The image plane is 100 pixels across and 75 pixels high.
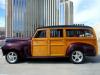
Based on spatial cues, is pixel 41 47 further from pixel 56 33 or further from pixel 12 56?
pixel 12 56

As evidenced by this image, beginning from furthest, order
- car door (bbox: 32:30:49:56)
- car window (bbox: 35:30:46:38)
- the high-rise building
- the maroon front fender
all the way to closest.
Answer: the high-rise building < car window (bbox: 35:30:46:38) < car door (bbox: 32:30:49:56) < the maroon front fender

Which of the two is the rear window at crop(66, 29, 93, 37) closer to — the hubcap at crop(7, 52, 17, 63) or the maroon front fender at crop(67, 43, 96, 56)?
the maroon front fender at crop(67, 43, 96, 56)

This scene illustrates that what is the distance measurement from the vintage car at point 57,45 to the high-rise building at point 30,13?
6565cm

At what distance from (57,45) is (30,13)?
8436cm

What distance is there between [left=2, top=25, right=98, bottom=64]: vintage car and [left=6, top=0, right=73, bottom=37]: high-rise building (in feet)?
215

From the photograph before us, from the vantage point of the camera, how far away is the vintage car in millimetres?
10117

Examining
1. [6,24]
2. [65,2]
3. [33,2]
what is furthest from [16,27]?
[65,2]

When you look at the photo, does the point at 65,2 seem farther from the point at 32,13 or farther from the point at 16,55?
the point at 16,55

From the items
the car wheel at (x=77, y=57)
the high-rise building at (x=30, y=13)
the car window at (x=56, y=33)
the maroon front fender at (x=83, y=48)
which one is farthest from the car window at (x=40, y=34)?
the high-rise building at (x=30, y=13)

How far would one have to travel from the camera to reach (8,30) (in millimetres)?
84500

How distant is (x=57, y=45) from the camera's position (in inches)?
401

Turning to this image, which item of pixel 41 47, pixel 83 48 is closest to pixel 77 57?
pixel 83 48

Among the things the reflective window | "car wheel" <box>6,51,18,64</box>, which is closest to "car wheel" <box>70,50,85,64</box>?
the reflective window

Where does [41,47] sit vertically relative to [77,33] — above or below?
below
